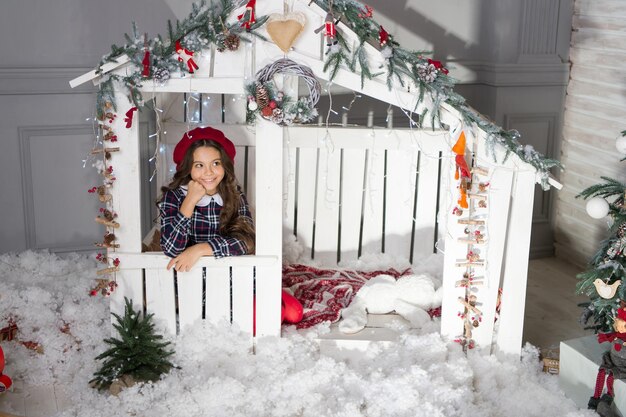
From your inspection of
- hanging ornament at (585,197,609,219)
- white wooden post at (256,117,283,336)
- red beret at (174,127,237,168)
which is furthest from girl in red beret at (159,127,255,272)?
hanging ornament at (585,197,609,219)

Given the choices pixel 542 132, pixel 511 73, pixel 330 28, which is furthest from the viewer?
pixel 542 132

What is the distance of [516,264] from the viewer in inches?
114

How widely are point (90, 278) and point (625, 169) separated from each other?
8.71ft

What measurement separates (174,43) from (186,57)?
0.06 metres

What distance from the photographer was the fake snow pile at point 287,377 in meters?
2.61

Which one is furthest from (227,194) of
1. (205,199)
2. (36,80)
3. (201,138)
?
(36,80)

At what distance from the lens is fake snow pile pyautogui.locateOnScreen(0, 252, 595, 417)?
2.61 metres

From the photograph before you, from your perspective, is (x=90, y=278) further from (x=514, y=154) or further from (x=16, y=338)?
(x=514, y=154)

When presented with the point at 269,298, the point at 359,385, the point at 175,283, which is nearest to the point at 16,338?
the point at 175,283

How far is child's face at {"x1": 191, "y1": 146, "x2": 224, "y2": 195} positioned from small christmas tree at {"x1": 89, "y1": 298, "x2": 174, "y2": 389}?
0.53m

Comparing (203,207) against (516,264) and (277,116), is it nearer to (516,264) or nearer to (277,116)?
(277,116)

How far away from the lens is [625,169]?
392cm

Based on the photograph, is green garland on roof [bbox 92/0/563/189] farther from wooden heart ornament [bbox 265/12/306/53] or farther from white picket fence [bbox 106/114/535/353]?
white picket fence [bbox 106/114/535/353]

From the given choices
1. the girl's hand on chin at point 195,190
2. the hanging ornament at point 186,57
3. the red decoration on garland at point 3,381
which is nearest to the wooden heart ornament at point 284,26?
the hanging ornament at point 186,57
